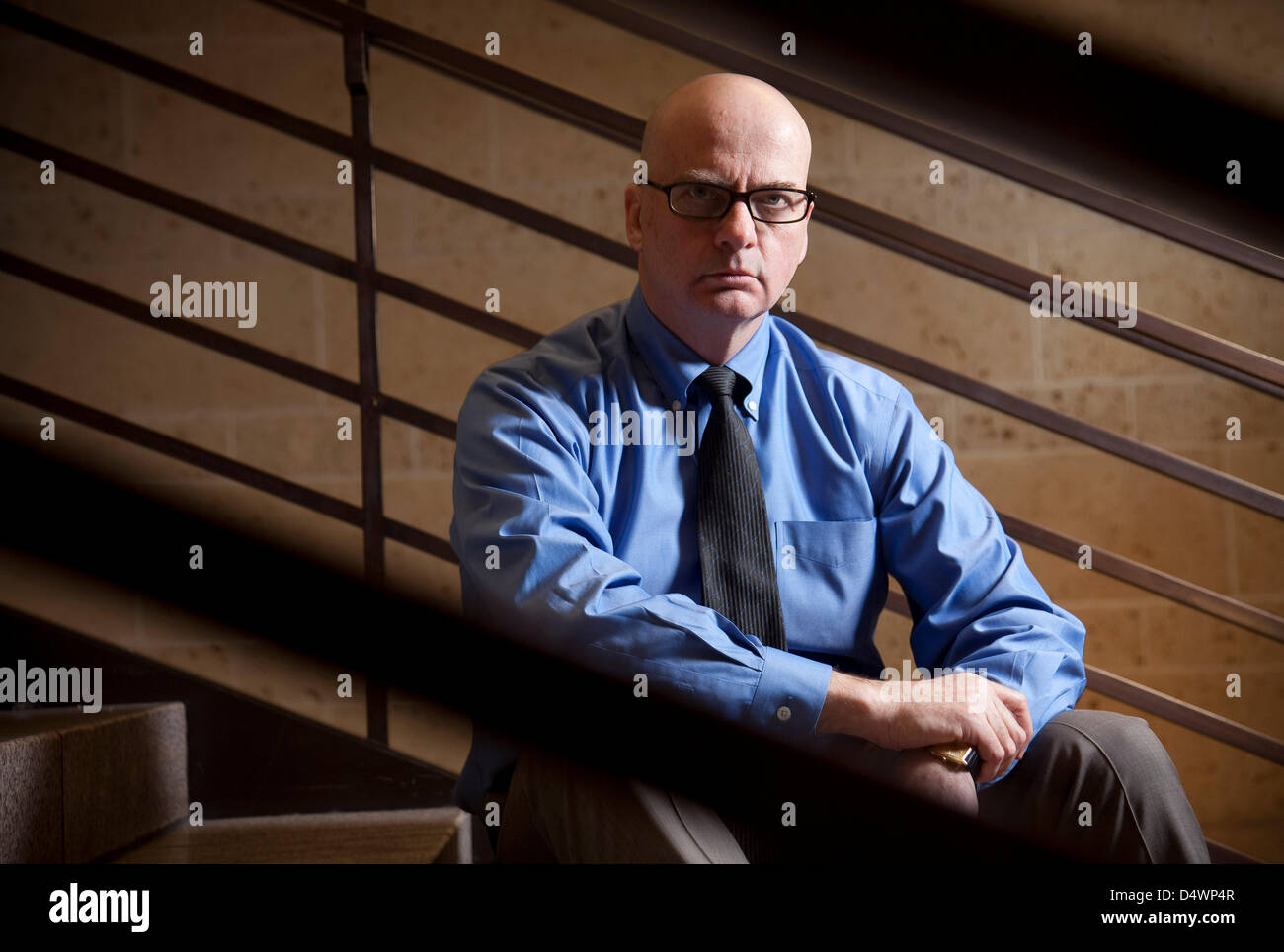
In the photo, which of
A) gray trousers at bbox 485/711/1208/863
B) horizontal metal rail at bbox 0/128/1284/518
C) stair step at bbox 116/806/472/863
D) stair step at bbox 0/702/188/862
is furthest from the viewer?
horizontal metal rail at bbox 0/128/1284/518

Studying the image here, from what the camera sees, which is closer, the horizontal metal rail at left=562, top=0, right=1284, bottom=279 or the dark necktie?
the dark necktie

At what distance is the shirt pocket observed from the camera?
1.18m

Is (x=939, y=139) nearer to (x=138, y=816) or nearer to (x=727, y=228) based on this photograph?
(x=727, y=228)

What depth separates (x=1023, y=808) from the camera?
1.03 m

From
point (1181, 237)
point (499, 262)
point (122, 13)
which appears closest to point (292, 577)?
point (1181, 237)

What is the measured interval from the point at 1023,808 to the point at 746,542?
0.39 meters

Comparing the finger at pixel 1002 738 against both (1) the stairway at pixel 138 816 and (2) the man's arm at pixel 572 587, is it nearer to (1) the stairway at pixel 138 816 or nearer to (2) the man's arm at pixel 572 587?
(2) the man's arm at pixel 572 587

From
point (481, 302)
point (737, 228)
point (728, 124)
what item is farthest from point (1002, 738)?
point (481, 302)

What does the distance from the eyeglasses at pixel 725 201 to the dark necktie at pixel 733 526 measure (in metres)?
0.19

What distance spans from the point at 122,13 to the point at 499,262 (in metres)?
1.15

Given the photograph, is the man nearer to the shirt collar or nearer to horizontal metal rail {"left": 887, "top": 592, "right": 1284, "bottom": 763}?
the shirt collar

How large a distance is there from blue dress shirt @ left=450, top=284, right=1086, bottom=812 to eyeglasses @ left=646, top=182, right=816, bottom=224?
0.44 ft

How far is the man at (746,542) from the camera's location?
0.97m

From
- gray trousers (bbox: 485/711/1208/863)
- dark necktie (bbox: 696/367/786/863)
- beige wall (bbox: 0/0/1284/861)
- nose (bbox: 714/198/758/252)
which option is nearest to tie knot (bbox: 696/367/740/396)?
dark necktie (bbox: 696/367/786/863)
